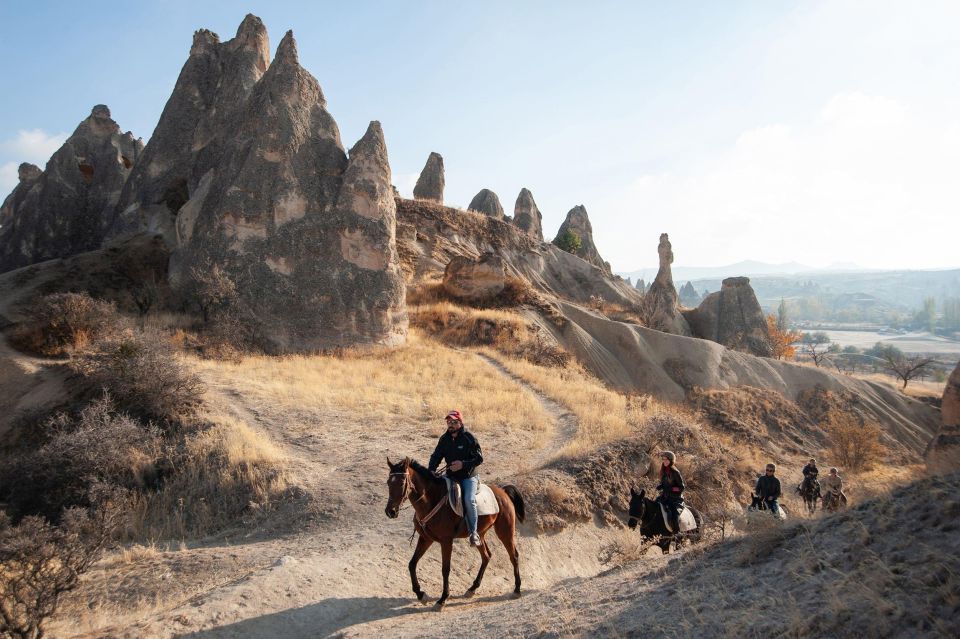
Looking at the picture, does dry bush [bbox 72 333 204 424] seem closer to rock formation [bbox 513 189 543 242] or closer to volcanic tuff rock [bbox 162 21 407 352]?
volcanic tuff rock [bbox 162 21 407 352]

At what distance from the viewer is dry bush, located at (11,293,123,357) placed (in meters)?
15.3

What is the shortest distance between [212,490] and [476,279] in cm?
1963

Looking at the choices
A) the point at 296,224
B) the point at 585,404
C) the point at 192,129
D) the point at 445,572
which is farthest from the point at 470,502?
the point at 192,129

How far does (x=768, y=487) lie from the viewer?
1047 cm

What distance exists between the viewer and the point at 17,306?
60.6ft

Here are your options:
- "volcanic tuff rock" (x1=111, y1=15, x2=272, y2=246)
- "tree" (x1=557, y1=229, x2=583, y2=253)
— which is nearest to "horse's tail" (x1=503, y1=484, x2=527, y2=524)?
"volcanic tuff rock" (x1=111, y1=15, x2=272, y2=246)

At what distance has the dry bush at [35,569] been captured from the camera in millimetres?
5988

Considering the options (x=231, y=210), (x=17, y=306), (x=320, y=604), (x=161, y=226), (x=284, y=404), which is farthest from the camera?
(x=161, y=226)

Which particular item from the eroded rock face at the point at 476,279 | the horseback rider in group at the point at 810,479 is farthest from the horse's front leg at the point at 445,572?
the eroded rock face at the point at 476,279

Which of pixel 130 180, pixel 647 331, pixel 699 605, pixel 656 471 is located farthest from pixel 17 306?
pixel 647 331

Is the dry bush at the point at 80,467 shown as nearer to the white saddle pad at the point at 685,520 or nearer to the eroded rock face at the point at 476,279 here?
the white saddle pad at the point at 685,520

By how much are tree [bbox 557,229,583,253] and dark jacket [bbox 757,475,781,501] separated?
4579cm

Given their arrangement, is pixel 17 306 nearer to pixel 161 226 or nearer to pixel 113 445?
pixel 161 226

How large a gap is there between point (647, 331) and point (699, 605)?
87.5 ft
